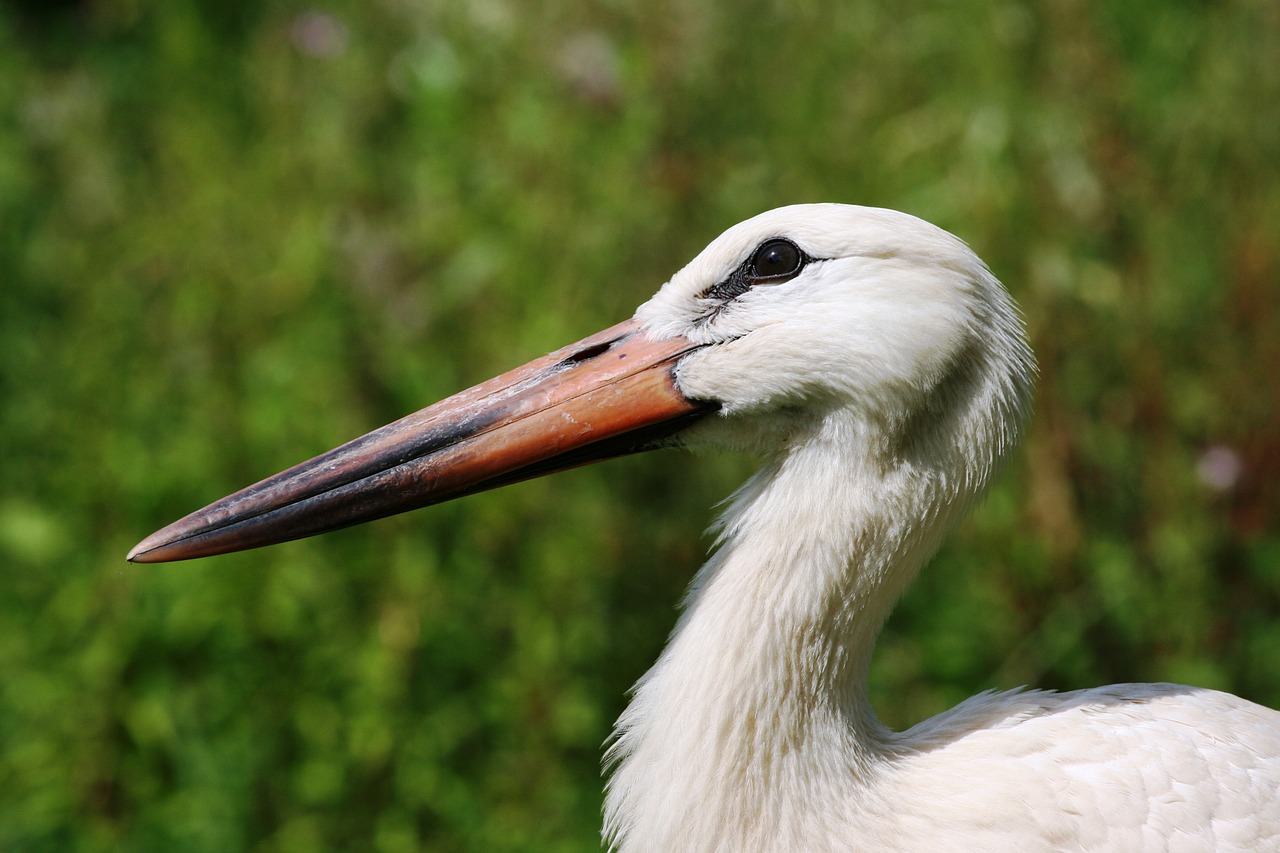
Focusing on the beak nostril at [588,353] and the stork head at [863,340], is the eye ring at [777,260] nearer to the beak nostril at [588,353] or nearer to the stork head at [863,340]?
the stork head at [863,340]

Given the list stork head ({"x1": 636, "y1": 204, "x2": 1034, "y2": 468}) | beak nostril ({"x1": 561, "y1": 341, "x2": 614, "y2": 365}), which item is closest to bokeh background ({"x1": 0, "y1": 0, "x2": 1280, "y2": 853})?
beak nostril ({"x1": 561, "y1": 341, "x2": 614, "y2": 365})

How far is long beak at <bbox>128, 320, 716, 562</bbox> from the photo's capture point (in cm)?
187

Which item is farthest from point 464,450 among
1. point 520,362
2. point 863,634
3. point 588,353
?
point 520,362

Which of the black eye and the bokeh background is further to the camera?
the bokeh background

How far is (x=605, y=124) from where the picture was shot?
3506 millimetres

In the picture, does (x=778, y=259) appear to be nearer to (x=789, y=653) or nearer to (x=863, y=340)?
(x=863, y=340)

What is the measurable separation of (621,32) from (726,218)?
0.65 metres

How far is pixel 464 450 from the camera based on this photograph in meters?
1.90

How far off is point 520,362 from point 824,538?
5.11 ft

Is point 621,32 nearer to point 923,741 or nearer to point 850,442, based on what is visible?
point 850,442

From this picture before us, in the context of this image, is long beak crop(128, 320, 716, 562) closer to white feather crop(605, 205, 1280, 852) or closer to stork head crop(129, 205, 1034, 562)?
stork head crop(129, 205, 1034, 562)

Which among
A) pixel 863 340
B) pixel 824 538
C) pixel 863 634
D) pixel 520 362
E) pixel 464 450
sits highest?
pixel 520 362

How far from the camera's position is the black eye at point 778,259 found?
1.87 m

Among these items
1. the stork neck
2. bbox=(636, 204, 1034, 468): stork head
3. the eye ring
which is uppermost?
the eye ring
